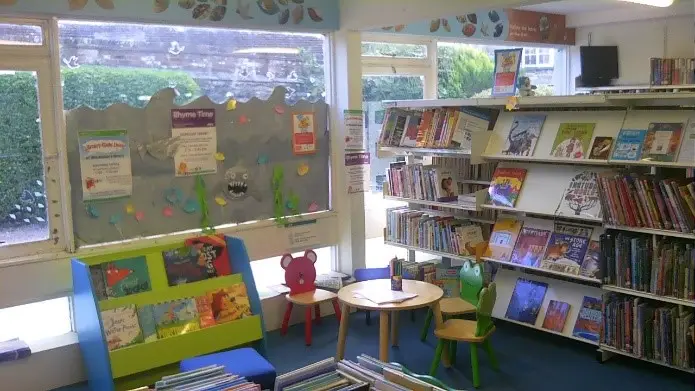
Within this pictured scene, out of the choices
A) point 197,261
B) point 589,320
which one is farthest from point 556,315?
point 197,261

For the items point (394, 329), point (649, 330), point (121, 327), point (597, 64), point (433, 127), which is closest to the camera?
point (121, 327)

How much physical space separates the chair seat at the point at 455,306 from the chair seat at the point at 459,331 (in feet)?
0.31

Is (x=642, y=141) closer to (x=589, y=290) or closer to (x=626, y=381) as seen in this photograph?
(x=589, y=290)

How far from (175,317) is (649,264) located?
2.99m

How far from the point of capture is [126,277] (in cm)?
441

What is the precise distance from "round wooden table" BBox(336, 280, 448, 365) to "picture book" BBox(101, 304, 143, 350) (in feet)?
4.19

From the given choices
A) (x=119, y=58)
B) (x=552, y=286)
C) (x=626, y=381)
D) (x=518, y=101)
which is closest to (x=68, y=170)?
(x=119, y=58)

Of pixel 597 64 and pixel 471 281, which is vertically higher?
pixel 597 64

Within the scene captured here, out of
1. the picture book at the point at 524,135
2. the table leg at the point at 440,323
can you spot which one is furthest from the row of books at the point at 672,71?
the table leg at the point at 440,323

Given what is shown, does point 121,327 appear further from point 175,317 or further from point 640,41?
point 640,41

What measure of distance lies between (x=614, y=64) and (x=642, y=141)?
4.59m

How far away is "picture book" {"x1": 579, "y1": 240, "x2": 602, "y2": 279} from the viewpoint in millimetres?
4527

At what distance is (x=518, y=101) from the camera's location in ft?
15.9

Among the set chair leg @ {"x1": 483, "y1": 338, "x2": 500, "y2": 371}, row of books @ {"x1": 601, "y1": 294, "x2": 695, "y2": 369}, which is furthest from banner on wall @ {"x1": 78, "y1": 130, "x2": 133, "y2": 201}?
row of books @ {"x1": 601, "y1": 294, "x2": 695, "y2": 369}
